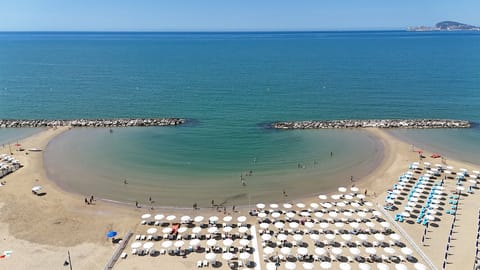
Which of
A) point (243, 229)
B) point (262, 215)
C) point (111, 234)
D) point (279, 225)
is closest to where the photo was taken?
point (111, 234)

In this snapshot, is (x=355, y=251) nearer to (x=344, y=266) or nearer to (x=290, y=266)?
(x=344, y=266)

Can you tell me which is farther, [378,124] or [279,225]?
[378,124]

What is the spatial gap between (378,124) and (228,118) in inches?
1278

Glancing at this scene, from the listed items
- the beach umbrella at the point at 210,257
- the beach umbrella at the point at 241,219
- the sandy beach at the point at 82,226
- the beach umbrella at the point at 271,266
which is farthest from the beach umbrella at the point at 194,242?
the beach umbrella at the point at 271,266

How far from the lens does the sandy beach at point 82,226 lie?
32219 mm

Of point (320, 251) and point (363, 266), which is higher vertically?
point (320, 251)

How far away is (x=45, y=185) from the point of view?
156 feet

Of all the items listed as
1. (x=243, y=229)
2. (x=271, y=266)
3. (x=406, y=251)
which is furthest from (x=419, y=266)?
(x=243, y=229)

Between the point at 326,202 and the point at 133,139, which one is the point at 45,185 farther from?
the point at 326,202

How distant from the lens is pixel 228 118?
77.8 metres

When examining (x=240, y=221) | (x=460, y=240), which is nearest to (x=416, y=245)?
(x=460, y=240)

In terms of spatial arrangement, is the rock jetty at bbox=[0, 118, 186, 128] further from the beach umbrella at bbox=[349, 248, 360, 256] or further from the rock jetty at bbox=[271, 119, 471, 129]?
the beach umbrella at bbox=[349, 248, 360, 256]

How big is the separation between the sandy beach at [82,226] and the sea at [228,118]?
8.76ft

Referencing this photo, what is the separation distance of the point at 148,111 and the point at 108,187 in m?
38.8
